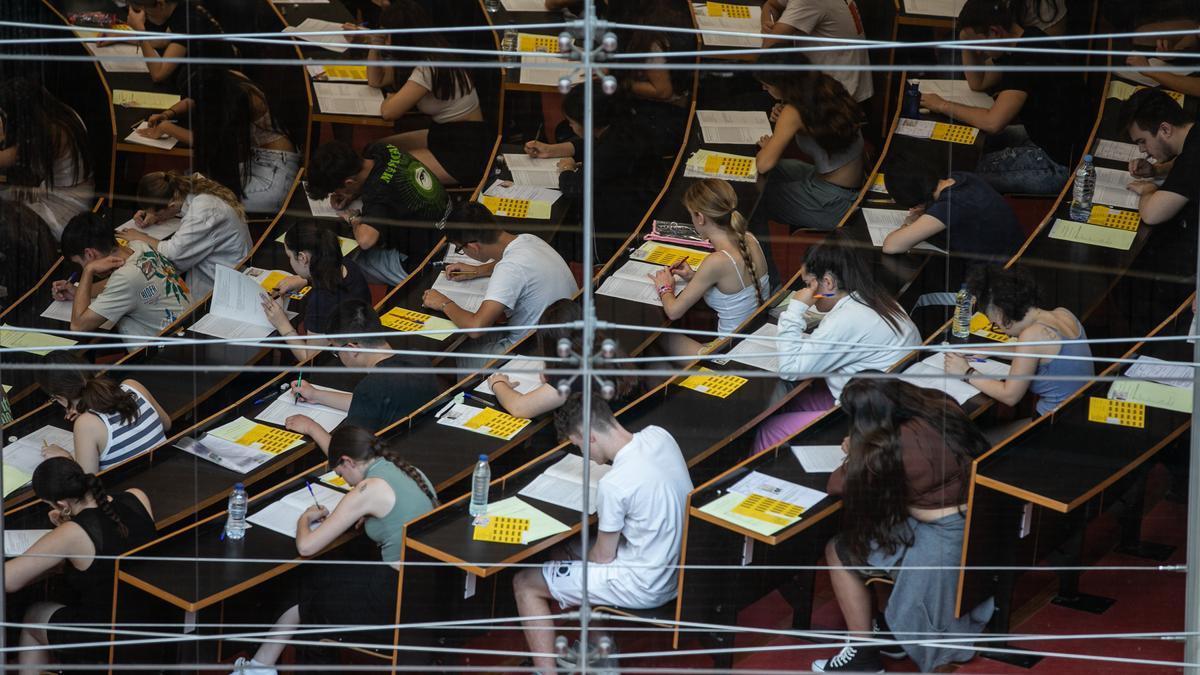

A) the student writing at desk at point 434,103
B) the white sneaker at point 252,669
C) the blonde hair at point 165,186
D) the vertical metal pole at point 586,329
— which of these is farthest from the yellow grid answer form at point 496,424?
the blonde hair at point 165,186

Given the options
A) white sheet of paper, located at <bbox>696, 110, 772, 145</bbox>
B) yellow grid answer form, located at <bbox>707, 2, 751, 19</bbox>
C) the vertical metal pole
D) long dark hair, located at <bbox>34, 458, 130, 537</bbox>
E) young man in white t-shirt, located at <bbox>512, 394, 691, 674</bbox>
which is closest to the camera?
the vertical metal pole

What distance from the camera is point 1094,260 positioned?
113 inches

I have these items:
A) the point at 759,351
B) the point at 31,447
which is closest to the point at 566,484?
the point at 759,351

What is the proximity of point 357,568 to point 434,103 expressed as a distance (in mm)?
962

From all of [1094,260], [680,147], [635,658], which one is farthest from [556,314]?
[1094,260]

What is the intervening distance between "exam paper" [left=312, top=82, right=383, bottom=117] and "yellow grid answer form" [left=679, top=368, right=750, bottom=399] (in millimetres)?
868

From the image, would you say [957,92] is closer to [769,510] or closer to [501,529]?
[769,510]

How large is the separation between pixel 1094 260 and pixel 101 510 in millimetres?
2065

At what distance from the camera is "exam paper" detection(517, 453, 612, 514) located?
2723mm

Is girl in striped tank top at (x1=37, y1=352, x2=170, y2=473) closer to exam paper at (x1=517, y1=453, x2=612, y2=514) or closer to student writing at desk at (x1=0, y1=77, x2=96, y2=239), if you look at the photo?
student writing at desk at (x1=0, y1=77, x2=96, y2=239)

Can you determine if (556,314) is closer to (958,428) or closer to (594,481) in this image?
(594,481)

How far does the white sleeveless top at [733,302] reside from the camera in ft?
9.54

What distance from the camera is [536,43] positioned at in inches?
121

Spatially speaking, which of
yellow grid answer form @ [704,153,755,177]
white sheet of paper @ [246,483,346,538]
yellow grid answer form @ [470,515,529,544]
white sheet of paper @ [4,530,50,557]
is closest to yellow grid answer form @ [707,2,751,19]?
yellow grid answer form @ [704,153,755,177]
